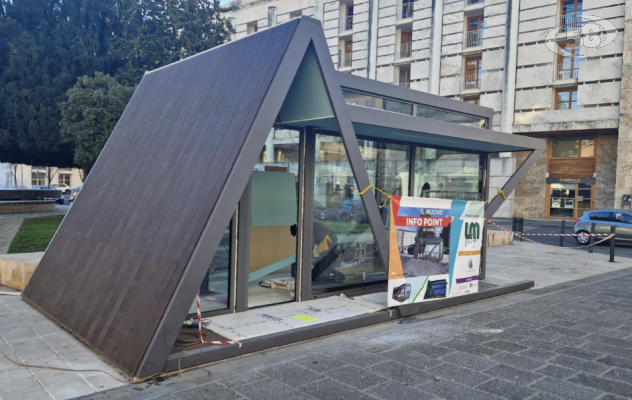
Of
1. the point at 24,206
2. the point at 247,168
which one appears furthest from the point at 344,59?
the point at 247,168

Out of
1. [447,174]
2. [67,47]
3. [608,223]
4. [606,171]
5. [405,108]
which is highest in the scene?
[67,47]

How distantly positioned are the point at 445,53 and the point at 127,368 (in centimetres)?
3553

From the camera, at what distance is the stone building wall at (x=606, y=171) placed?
3095 centimetres

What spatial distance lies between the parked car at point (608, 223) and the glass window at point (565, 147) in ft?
49.1

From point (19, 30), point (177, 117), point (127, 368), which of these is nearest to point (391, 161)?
point (177, 117)

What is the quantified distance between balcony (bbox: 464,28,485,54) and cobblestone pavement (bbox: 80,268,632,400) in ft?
101

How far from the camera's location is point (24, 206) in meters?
22.3

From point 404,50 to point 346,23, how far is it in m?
6.25

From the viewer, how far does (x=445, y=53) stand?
117ft

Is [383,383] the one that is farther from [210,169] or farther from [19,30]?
[19,30]

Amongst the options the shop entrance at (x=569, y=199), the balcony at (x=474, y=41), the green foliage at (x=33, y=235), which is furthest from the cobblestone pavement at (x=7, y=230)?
the shop entrance at (x=569, y=199)

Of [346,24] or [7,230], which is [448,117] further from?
[346,24]

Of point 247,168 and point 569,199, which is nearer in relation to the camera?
point 247,168

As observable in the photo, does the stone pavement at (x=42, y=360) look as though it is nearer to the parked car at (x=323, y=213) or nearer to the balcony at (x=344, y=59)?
the parked car at (x=323, y=213)
